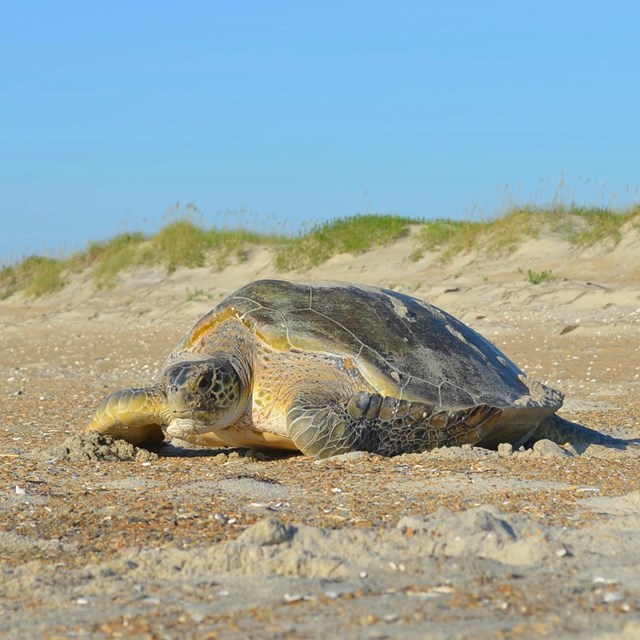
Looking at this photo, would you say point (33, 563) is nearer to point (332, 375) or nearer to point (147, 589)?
point (147, 589)

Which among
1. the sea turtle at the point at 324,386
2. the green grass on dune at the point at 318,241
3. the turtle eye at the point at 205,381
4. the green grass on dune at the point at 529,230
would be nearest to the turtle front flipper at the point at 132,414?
the sea turtle at the point at 324,386

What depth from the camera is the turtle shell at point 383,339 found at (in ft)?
17.9

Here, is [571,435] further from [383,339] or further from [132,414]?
[132,414]

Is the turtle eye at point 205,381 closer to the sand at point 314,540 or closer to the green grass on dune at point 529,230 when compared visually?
the sand at point 314,540

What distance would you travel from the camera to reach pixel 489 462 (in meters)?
4.87

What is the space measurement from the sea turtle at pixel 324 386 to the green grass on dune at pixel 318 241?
8.57m

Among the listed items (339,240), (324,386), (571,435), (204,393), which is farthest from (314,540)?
(339,240)

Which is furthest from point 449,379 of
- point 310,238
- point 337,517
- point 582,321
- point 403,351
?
point 310,238

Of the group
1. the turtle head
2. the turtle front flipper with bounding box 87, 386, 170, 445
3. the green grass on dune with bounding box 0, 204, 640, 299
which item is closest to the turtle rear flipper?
the turtle head

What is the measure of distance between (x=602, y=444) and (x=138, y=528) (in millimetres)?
3376

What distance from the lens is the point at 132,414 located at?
5.41m

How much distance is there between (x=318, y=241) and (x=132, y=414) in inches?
502

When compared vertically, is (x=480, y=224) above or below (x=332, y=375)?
above

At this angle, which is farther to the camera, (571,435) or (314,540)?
(571,435)
